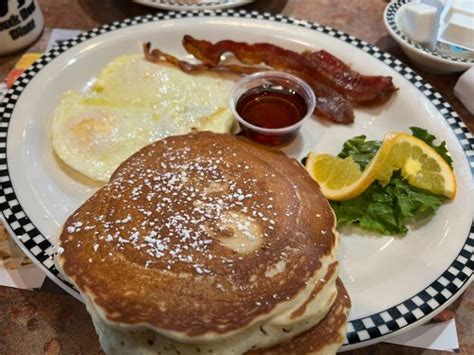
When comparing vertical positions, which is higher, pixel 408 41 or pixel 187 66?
pixel 408 41

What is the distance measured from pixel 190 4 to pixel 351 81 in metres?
1.12

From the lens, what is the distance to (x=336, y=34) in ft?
8.70

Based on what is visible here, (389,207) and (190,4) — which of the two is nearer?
(389,207)

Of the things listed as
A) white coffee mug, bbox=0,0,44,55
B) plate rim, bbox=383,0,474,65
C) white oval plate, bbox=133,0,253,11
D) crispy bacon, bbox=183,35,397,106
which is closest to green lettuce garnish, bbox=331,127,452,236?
crispy bacon, bbox=183,35,397,106

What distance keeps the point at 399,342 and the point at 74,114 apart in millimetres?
1689

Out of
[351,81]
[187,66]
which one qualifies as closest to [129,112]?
[187,66]

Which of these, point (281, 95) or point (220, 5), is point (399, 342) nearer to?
point (281, 95)

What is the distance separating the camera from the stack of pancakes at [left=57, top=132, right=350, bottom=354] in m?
1.36

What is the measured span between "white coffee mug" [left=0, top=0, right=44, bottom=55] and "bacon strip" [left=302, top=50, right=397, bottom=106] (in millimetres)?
1551

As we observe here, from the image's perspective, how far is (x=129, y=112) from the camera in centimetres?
225

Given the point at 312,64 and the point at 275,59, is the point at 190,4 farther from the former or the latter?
the point at 312,64

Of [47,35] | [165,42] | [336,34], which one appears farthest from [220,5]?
[47,35]

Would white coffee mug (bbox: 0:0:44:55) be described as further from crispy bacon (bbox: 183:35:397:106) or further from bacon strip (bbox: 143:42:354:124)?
crispy bacon (bbox: 183:35:397:106)

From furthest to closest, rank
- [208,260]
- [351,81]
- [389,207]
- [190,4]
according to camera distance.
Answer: [190,4]
[351,81]
[389,207]
[208,260]
